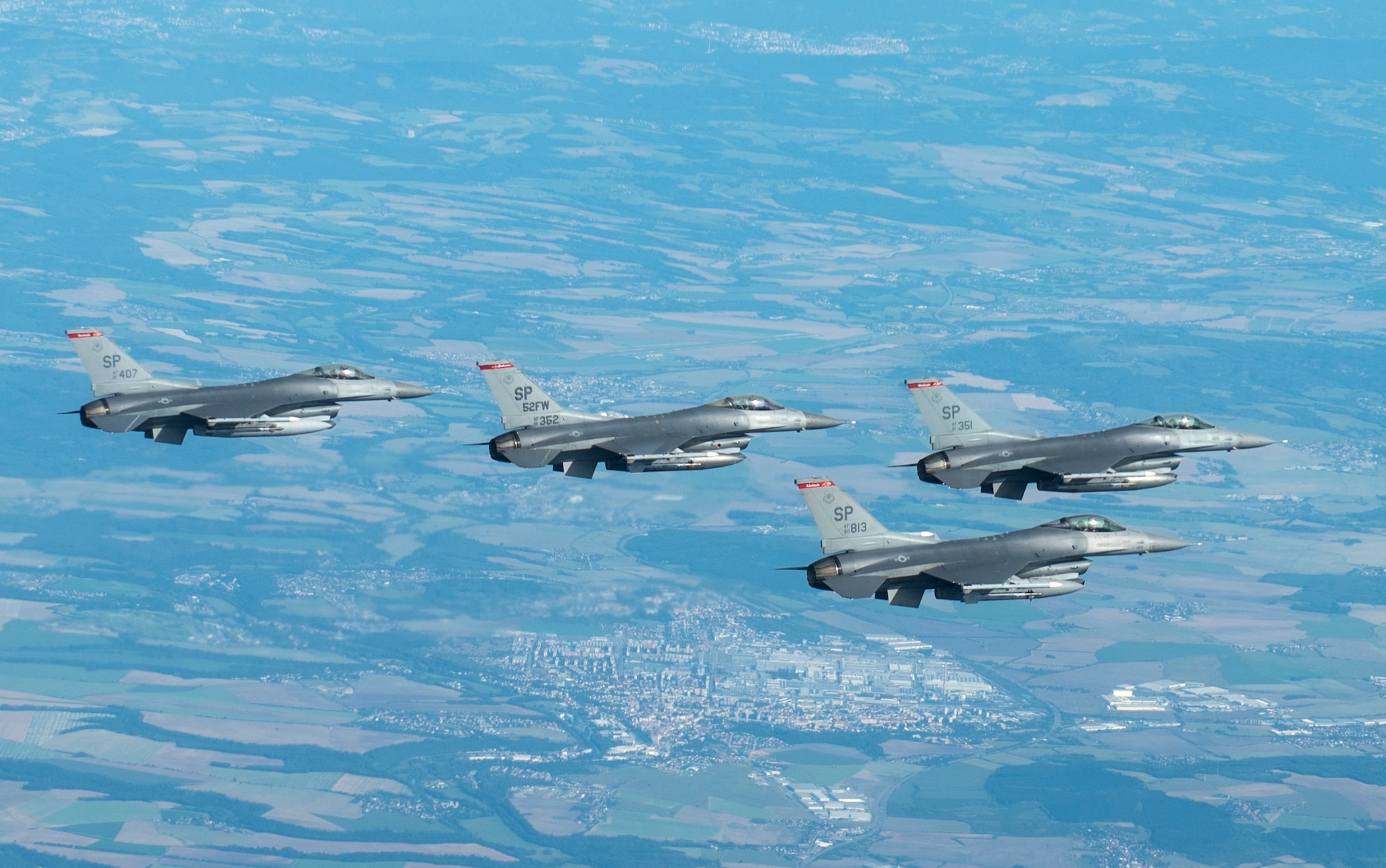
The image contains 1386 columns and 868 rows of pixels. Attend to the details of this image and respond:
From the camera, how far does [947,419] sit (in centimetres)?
10181

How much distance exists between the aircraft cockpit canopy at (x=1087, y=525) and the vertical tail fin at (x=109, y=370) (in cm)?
4492

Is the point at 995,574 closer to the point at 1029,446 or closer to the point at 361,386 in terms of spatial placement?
the point at 1029,446

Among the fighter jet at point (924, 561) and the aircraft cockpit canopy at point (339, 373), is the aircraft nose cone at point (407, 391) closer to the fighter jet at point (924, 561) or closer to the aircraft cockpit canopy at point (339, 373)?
the aircraft cockpit canopy at point (339, 373)

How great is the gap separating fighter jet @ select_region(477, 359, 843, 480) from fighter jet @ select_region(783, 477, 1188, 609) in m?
5.14

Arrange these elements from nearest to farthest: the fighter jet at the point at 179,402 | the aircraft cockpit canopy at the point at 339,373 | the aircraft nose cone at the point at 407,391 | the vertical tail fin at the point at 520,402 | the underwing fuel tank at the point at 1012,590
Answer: the underwing fuel tank at the point at 1012,590 < the fighter jet at the point at 179,402 < the vertical tail fin at the point at 520,402 < the aircraft nose cone at the point at 407,391 < the aircraft cockpit canopy at the point at 339,373

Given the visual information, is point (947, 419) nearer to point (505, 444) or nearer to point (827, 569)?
point (827, 569)

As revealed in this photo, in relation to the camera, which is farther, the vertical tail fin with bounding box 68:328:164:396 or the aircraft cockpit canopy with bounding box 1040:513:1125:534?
the aircraft cockpit canopy with bounding box 1040:513:1125:534

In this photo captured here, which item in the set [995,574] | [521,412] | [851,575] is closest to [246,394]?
[521,412]

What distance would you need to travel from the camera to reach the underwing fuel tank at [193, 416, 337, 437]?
9794 cm

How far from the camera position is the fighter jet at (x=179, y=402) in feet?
319

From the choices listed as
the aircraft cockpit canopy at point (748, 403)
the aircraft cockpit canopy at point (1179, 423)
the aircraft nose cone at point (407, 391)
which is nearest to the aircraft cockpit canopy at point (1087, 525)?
the aircraft cockpit canopy at point (1179, 423)

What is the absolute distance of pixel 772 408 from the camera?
343 ft

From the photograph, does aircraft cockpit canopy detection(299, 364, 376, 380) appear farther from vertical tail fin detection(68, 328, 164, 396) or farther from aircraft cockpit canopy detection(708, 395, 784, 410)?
aircraft cockpit canopy detection(708, 395, 784, 410)

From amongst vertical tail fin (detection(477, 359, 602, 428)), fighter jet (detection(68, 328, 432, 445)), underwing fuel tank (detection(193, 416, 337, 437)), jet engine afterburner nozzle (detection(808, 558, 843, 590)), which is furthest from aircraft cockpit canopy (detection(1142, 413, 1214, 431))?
underwing fuel tank (detection(193, 416, 337, 437))
